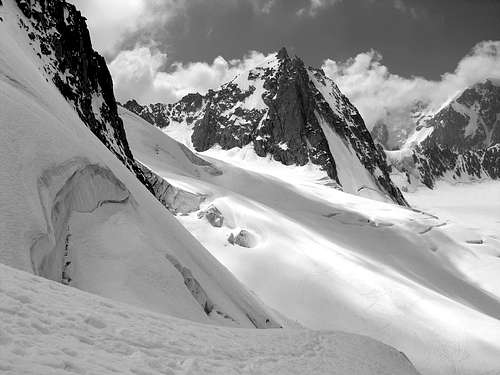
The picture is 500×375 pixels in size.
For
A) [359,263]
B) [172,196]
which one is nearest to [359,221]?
[359,263]

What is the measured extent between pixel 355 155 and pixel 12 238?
574 ft

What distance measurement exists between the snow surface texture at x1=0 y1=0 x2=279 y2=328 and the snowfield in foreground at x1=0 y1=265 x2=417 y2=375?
11.0 ft

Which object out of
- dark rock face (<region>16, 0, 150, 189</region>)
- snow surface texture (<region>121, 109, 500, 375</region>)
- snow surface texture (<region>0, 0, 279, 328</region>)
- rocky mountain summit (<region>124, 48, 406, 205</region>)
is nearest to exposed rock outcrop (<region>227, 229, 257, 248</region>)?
snow surface texture (<region>121, 109, 500, 375</region>)

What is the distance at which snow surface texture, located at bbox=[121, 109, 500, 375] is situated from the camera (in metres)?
44.4

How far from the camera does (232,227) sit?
5984 cm

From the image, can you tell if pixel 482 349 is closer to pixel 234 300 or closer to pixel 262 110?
pixel 234 300

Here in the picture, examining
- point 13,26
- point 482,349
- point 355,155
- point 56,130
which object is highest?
point 355,155

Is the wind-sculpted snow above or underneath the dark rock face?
underneath

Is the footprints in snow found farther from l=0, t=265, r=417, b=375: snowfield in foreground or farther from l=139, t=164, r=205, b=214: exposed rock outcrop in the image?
l=0, t=265, r=417, b=375: snowfield in foreground

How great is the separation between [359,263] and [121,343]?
164ft

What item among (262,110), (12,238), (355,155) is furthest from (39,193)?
(355,155)

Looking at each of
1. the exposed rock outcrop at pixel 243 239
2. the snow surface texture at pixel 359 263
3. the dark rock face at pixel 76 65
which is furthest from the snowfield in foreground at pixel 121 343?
Result: the exposed rock outcrop at pixel 243 239

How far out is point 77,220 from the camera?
14.9m

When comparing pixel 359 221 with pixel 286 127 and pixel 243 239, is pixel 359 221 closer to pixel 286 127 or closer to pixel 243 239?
pixel 243 239
